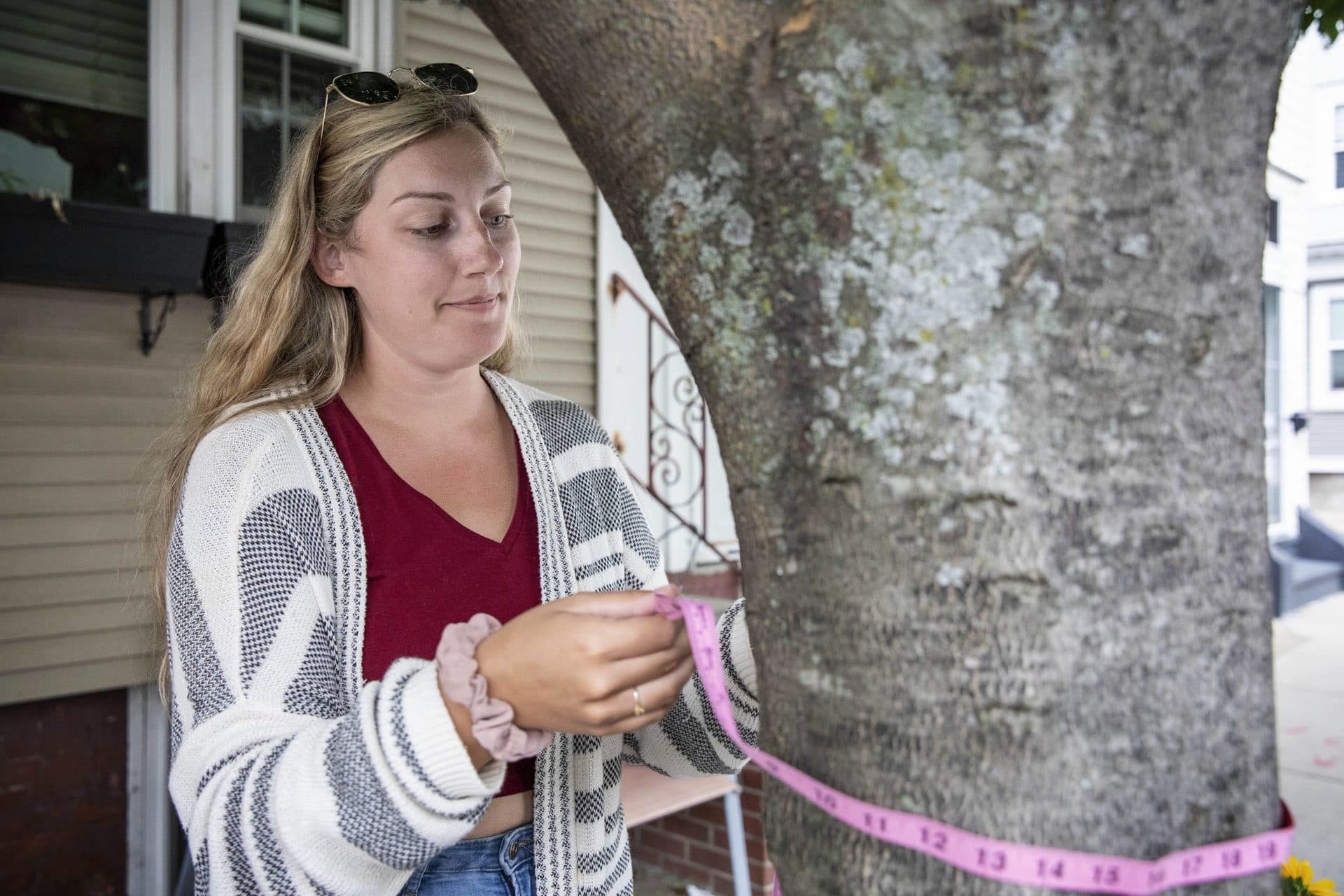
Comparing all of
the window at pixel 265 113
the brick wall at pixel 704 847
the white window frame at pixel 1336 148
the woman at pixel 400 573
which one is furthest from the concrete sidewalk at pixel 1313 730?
the white window frame at pixel 1336 148

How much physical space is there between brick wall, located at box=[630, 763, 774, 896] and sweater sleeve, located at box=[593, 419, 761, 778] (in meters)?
2.33

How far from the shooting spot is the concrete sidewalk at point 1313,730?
193 inches

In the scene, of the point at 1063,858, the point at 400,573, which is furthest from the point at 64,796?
the point at 1063,858

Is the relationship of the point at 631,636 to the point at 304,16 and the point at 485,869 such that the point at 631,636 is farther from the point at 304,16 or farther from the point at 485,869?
the point at 304,16

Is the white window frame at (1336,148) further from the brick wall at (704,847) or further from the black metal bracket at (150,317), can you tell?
the black metal bracket at (150,317)

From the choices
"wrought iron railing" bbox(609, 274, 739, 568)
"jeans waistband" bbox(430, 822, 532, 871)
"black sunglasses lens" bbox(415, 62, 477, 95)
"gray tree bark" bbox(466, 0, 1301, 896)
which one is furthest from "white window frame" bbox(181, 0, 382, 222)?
"gray tree bark" bbox(466, 0, 1301, 896)

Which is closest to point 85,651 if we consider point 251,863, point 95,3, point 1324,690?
point 95,3

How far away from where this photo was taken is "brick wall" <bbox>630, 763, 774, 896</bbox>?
410 centimetres

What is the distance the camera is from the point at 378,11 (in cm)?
460

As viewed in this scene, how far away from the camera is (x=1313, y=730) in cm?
664

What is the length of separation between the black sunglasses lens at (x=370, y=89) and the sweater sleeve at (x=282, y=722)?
598 mm

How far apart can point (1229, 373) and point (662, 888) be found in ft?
13.7

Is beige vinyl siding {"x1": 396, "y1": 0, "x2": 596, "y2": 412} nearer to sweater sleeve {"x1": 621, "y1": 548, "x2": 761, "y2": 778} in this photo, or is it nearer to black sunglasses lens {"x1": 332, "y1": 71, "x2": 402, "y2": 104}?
black sunglasses lens {"x1": 332, "y1": 71, "x2": 402, "y2": 104}

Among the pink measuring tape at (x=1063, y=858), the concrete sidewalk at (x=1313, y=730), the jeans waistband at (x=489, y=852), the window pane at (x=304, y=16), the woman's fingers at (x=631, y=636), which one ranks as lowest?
the concrete sidewalk at (x=1313, y=730)
